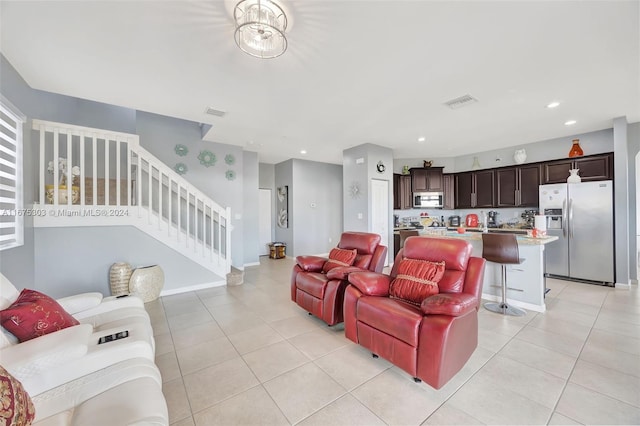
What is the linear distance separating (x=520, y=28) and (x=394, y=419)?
3035mm

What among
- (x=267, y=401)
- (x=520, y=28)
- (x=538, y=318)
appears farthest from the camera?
(x=538, y=318)

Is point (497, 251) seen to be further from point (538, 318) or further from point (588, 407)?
point (588, 407)

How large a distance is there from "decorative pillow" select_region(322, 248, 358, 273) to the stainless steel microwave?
415cm

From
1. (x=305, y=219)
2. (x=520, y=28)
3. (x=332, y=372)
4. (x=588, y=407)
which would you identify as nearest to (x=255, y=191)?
(x=305, y=219)

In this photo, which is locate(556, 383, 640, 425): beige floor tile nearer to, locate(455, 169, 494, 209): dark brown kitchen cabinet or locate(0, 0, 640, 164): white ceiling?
locate(0, 0, 640, 164): white ceiling

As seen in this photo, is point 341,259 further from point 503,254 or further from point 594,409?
point 594,409

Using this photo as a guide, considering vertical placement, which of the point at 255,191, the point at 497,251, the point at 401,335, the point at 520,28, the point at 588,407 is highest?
the point at 520,28

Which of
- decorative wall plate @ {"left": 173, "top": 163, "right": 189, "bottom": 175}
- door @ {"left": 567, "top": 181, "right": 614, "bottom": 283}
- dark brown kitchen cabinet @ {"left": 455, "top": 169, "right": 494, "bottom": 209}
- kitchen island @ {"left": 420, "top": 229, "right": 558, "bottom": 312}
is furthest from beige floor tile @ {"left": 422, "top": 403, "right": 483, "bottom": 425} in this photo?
dark brown kitchen cabinet @ {"left": 455, "top": 169, "right": 494, "bottom": 209}

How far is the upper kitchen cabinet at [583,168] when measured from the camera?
14.1ft

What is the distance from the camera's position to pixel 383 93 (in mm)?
3123

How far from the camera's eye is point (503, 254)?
318cm

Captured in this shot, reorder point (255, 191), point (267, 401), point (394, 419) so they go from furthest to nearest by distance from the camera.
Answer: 1. point (255, 191)
2. point (267, 401)
3. point (394, 419)

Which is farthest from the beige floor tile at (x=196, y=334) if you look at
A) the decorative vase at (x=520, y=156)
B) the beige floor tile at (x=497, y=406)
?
the decorative vase at (x=520, y=156)

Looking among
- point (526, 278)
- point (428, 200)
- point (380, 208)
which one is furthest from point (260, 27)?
point (428, 200)
